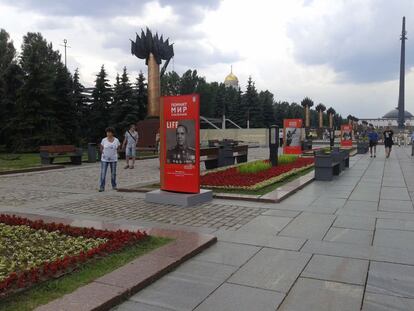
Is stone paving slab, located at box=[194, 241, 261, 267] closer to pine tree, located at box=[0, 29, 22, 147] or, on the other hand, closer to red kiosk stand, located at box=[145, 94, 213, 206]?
red kiosk stand, located at box=[145, 94, 213, 206]

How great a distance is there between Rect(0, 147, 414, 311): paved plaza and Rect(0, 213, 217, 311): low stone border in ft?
0.31

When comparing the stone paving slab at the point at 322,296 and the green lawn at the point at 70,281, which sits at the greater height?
the green lawn at the point at 70,281

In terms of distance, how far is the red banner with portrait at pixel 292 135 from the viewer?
782 inches

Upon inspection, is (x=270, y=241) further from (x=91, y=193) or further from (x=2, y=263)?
(x=91, y=193)

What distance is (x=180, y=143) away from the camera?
30.9 feet

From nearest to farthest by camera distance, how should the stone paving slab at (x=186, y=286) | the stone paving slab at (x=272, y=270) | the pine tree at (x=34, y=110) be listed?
the stone paving slab at (x=186, y=286) < the stone paving slab at (x=272, y=270) < the pine tree at (x=34, y=110)

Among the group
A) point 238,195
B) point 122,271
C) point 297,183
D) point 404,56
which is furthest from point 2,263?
point 404,56

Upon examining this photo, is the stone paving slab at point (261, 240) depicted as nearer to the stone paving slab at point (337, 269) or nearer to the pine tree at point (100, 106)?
the stone paving slab at point (337, 269)

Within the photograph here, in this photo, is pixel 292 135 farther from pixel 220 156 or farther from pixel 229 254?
pixel 229 254

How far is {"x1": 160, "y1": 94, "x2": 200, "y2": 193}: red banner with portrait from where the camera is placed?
919 centimetres

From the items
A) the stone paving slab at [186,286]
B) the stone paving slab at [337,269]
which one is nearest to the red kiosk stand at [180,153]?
the stone paving slab at [186,286]

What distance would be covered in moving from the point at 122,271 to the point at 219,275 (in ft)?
3.35

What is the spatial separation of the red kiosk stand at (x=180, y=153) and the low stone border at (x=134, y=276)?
286cm

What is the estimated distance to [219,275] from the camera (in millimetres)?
4789
